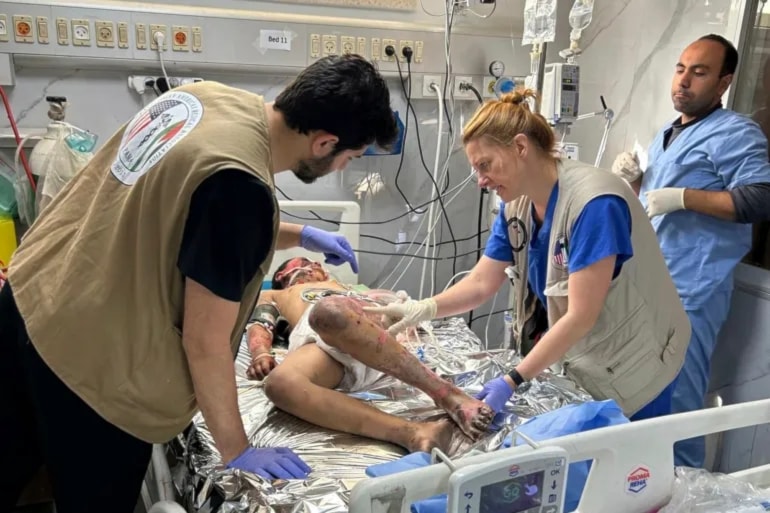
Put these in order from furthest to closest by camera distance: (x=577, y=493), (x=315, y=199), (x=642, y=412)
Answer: (x=315, y=199), (x=642, y=412), (x=577, y=493)

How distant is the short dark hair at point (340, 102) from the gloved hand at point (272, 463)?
0.65m

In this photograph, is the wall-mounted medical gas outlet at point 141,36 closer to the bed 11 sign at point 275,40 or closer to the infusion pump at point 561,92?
the bed 11 sign at point 275,40

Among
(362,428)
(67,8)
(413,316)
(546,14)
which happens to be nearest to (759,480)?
(362,428)

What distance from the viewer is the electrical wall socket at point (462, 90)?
3.07 m

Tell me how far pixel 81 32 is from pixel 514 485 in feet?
7.74

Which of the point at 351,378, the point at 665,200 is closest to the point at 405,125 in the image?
the point at 665,200

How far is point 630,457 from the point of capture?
1.09m

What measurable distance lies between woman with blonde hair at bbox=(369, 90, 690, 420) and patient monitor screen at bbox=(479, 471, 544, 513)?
2.12ft

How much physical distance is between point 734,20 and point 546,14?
0.74 m

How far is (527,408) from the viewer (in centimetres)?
168

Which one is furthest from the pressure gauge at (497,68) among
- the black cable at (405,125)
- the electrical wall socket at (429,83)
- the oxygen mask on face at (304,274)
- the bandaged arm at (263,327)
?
the bandaged arm at (263,327)

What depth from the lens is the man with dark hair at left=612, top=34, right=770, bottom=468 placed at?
7.15 feet

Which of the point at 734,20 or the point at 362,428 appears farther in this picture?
the point at 734,20

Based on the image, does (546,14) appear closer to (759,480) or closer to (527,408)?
(527,408)
